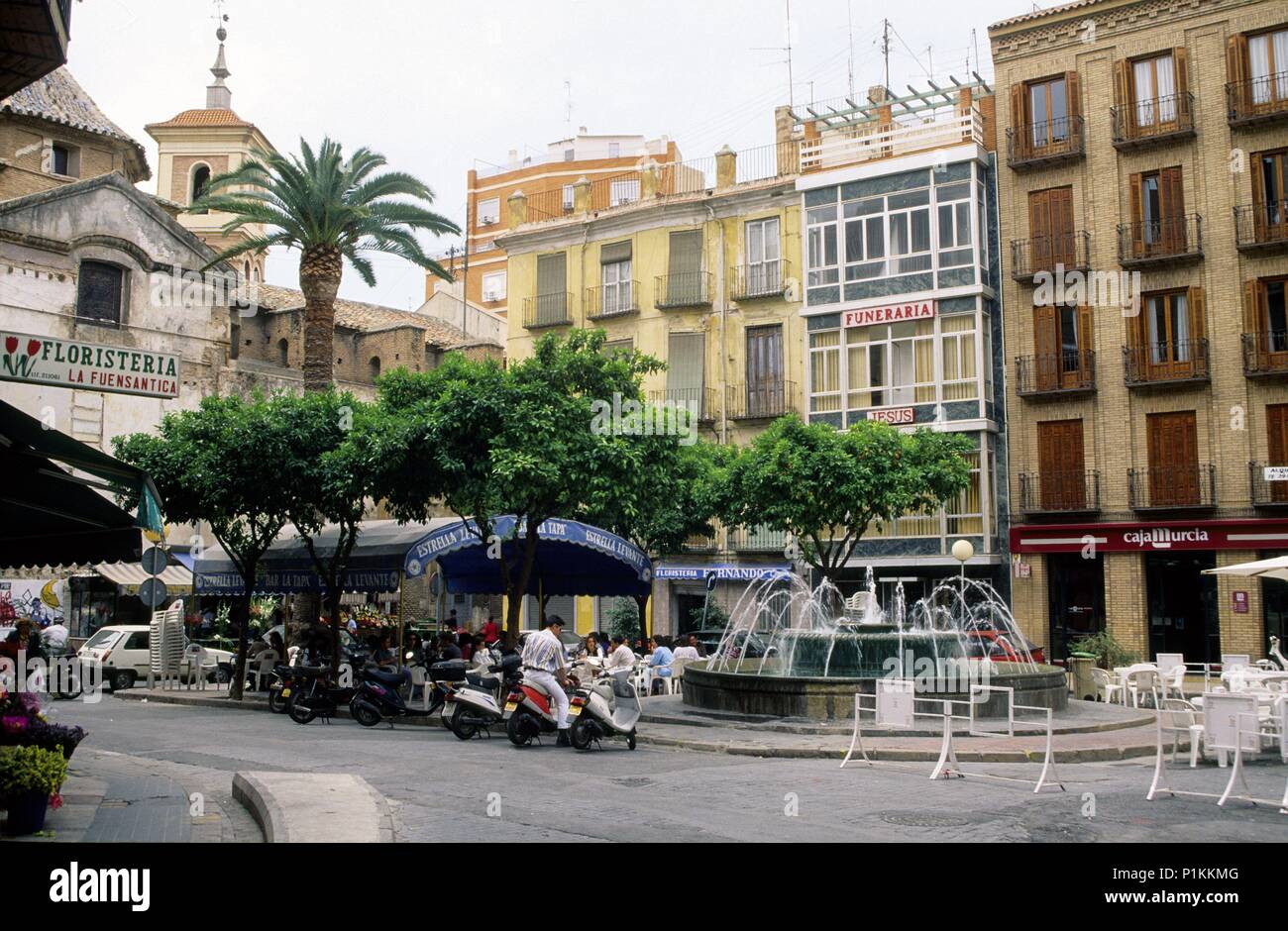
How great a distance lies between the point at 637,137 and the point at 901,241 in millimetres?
35901

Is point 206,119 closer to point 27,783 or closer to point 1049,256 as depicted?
point 1049,256

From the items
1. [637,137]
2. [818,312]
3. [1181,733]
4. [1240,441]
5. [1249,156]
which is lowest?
[1181,733]

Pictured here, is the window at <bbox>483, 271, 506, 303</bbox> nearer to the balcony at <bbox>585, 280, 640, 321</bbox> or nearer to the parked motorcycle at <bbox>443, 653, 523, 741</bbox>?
the balcony at <bbox>585, 280, 640, 321</bbox>

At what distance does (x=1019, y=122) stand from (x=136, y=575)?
29527mm

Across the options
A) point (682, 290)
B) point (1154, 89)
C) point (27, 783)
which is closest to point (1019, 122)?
point (1154, 89)

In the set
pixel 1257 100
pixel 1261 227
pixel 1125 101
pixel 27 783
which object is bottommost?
pixel 27 783

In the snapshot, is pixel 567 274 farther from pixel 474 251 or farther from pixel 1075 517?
pixel 474 251

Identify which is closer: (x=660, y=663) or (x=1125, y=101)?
Answer: (x=660, y=663)

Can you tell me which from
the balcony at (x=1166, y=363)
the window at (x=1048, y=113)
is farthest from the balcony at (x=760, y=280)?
the balcony at (x=1166, y=363)

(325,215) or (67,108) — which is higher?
(67,108)

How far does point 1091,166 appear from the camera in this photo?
33.7 metres

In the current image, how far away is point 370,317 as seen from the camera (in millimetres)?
54281

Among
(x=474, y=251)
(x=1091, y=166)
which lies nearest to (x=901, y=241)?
(x=1091, y=166)

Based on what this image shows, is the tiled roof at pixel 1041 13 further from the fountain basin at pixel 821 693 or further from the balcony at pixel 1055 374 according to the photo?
the fountain basin at pixel 821 693
